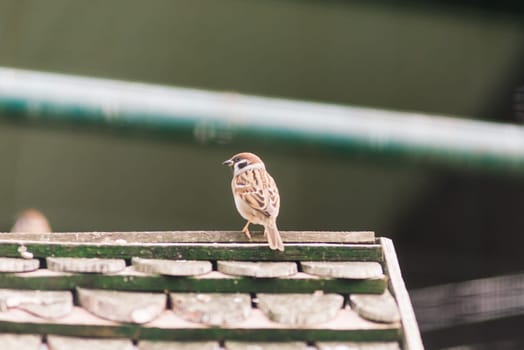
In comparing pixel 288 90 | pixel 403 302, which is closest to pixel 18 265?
pixel 403 302

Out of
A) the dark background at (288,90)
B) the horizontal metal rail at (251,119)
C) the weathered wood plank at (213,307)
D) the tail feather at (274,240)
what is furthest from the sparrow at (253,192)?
the dark background at (288,90)

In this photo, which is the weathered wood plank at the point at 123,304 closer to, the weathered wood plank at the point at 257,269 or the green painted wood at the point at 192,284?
the green painted wood at the point at 192,284

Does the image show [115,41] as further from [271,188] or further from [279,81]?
[271,188]

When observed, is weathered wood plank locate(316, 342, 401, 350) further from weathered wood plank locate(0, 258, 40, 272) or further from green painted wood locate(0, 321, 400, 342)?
weathered wood plank locate(0, 258, 40, 272)

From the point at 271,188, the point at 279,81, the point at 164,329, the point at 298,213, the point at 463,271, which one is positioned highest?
the point at 279,81

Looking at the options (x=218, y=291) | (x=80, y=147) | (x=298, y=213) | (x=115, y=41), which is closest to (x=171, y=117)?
(x=218, y=291)

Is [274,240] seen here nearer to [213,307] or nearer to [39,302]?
[213,307]

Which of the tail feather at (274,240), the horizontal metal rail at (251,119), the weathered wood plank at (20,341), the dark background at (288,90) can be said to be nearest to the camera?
the weathered wood plank at (20,341)
